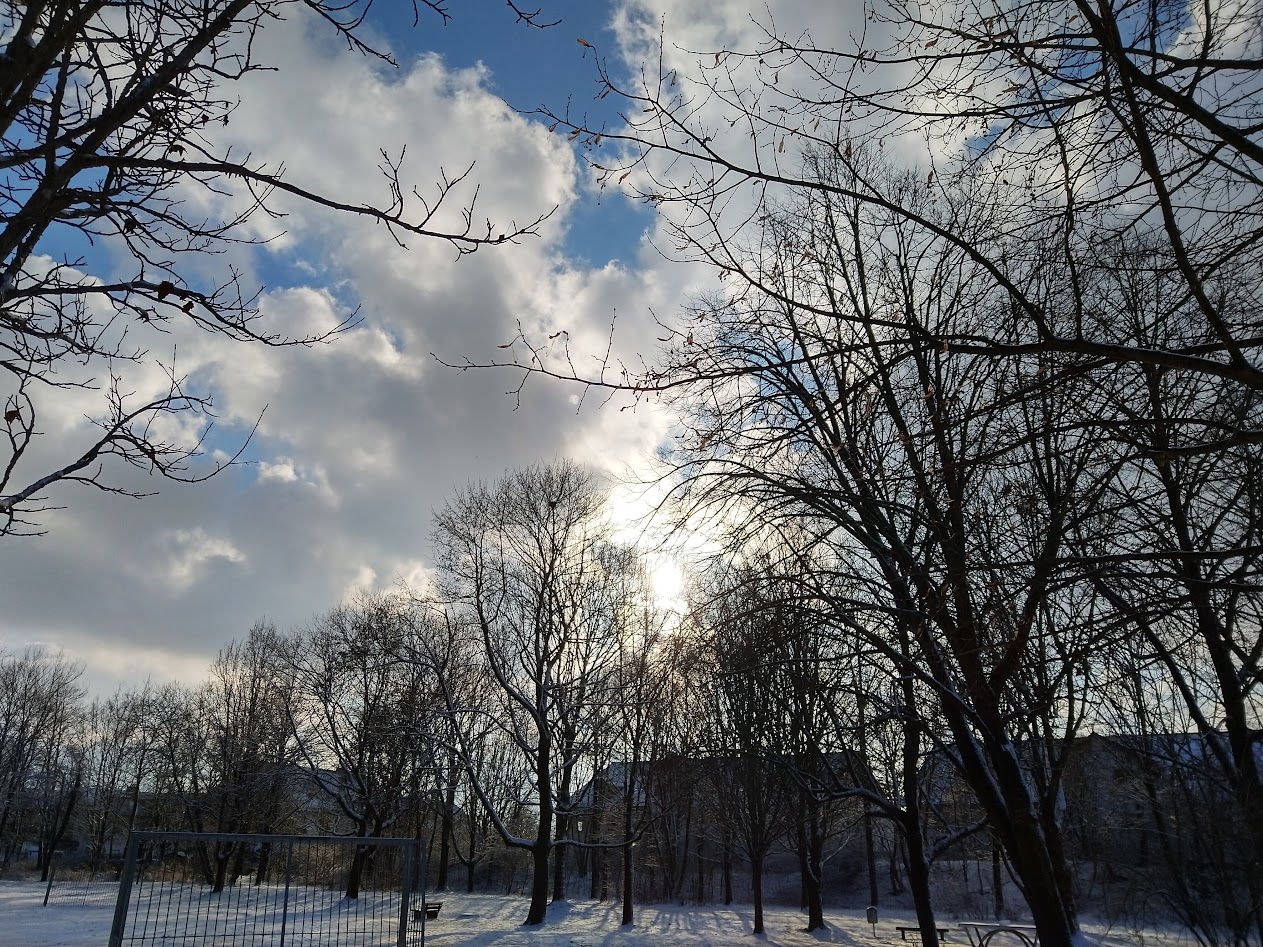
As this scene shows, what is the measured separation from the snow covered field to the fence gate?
656 mm

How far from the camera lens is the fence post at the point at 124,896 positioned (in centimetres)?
880

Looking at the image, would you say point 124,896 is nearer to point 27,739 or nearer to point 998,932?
point 998,932

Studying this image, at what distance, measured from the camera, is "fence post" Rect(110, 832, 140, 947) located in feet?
28.9

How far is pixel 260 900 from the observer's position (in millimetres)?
10438

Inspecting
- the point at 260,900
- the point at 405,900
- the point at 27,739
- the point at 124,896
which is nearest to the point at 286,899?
the point at 260,900

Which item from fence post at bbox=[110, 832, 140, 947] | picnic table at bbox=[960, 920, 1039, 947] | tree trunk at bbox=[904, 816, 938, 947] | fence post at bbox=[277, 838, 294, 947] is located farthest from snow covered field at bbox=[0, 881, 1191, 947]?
fence post at bbox=[110, 832, 140, 947]

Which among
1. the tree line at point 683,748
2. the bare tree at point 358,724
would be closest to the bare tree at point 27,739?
the tree line at point 683,748

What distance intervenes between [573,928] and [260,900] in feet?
44.1

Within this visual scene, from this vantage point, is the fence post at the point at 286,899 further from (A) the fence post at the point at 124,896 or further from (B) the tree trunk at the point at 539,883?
(B) the tree trunk at the point at 539,883

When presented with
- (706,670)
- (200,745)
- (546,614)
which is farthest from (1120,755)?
(200,745)

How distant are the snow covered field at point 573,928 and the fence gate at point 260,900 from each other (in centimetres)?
66

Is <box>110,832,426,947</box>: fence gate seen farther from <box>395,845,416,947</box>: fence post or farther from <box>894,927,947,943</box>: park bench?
<box>894,927,947,943</box>: park bench

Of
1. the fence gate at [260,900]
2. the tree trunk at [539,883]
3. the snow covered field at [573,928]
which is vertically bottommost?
the snow covered field at [573,928]

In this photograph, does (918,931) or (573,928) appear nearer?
(573,928)
